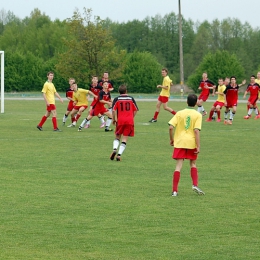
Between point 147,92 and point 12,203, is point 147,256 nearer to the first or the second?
point 12,203

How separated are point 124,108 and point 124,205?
6.43m

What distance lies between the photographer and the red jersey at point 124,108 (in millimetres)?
17406

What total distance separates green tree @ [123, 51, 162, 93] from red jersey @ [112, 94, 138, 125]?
6720 cm

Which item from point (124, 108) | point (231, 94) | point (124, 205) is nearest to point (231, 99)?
point (231, 94)

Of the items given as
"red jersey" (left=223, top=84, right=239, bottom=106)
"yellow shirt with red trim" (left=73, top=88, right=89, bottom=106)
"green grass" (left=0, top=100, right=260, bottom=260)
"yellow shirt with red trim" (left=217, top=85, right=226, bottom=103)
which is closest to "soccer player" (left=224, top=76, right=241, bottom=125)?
"red jersey" (left=223, top=84, right=239, bottom=106)

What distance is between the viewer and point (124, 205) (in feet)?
Answer: 37.2

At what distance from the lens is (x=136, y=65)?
86.0 m

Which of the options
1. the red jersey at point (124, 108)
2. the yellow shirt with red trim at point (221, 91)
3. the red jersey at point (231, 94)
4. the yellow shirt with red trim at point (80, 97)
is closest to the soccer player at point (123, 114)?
the red jersey at point (124, 108)

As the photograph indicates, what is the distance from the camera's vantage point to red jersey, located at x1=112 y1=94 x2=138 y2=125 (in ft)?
57.1

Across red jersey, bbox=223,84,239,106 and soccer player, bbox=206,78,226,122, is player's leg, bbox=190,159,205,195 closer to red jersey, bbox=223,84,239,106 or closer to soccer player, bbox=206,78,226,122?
soccer player, bbox=206,78,226,122

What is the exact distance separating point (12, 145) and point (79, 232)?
1204cm

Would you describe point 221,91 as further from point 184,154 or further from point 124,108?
point 184,154

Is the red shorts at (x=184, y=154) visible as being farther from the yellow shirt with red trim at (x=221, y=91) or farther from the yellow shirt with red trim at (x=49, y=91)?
the yellow shirt with red trim at (x=221, y=91)

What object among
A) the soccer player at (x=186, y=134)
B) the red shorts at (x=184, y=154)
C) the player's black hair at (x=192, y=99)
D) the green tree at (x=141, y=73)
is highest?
the green tree at (x=141, y=73)
